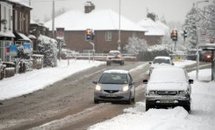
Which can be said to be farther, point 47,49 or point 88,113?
point 47,49

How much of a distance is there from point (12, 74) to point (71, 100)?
50.9ft

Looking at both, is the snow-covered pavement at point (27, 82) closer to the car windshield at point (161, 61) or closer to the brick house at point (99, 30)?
the car windshield at point (161, 61)

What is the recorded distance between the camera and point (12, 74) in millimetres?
41750

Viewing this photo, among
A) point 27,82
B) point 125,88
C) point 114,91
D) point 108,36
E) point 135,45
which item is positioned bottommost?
point 27,82

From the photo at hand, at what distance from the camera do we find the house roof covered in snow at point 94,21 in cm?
9788

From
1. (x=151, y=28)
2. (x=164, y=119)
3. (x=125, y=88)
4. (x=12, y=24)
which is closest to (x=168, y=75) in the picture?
(x=125, y=88)

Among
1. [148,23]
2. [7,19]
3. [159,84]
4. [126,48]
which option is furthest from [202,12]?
[159,84]

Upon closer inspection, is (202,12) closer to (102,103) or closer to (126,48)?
(126,48)

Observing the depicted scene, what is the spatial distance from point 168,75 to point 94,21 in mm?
76671

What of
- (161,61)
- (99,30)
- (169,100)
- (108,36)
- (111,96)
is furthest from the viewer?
(108,36)

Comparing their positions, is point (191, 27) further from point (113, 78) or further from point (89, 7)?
point (113, 78)

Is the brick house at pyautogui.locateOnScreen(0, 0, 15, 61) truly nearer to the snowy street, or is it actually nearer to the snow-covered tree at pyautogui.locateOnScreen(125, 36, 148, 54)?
the snowy street

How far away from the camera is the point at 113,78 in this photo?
1038 inches

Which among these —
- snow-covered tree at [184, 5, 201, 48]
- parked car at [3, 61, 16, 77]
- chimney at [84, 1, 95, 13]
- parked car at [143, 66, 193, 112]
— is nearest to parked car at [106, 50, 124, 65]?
parked car at [3, 61, 16, 77]
